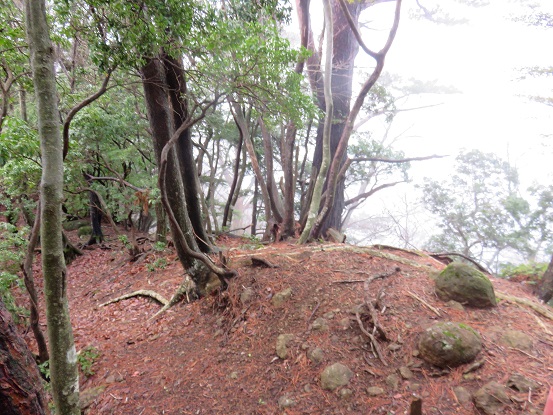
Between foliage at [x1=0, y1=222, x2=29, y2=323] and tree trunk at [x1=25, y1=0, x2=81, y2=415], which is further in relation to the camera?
foliage at [x1=0, y1=222, x2=29, y2=323]

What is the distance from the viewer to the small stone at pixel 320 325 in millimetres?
2939

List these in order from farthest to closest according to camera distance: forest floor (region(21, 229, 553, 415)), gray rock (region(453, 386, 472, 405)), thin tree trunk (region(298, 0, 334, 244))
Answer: thin tree trunk (region(298, 0, 334, 244)) → forest floor (region(21, 229, 553, 415)) → gray rock (region(453, 386, 472, 405))

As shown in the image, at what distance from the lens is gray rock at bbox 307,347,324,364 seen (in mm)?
2654

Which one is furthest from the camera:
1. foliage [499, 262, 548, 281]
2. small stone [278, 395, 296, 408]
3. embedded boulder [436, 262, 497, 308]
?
foliage [499, 262, 548, 281]

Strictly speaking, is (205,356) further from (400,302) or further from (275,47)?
(275,47)

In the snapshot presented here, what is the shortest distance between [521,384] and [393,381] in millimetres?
856

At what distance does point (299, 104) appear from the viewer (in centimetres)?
417

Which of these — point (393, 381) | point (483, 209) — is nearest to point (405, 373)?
point (393, 381)

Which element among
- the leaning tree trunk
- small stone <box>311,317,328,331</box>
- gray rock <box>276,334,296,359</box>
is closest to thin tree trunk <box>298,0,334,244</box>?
small stone <box>311,317,328,331</box>

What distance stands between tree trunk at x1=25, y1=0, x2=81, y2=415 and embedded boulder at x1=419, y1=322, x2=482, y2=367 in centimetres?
282

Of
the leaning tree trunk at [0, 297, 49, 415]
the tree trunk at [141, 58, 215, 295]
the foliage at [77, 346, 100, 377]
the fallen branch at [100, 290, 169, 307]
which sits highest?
the tree trunk at [141, 58, 215, 295]

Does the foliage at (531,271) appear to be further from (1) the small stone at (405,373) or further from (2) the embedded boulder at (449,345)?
(1) the small stone at (405,373)

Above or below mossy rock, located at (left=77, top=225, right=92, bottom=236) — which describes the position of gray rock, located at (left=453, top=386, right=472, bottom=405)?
below

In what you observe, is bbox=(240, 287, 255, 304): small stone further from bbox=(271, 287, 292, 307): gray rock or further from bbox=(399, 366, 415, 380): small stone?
bbox=(399, 366, 415, 380): small stone
